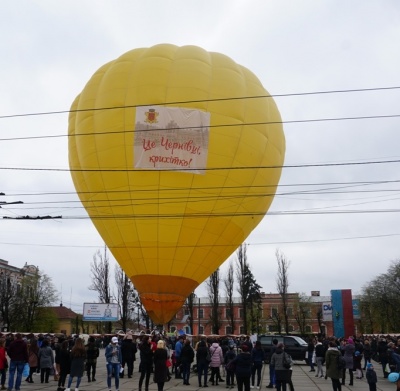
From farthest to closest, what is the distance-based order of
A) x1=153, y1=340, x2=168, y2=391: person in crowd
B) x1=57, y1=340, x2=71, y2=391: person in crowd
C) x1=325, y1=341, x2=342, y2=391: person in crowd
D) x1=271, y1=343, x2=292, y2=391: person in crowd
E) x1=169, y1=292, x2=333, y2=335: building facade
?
1. x1=169, y1=292, x2=333, y2=335: building facade
2. x1=57, y1=340, x2=71, y2=391: person in crowd
3. x1=325, y1=341, x2=342, y2=391: person in crowd
4. x1=153, y1=340, x2=168, y2=391: person in crowd
5. x1=271, y1=343, x2=292, y2=391: person in crowd

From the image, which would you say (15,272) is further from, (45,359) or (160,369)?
(160,369)

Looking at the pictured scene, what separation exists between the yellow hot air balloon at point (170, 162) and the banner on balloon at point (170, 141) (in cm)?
4

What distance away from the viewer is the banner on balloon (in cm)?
1847

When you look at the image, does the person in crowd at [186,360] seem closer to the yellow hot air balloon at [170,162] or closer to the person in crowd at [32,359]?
the yellow hot air balloon at [170,162]

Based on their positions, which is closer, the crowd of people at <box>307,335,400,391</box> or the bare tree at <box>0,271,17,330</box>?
the crowd of people at <box>307,335,400,391</box>

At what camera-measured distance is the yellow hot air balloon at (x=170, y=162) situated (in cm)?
1861

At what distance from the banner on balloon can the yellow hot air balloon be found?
4 centimetres

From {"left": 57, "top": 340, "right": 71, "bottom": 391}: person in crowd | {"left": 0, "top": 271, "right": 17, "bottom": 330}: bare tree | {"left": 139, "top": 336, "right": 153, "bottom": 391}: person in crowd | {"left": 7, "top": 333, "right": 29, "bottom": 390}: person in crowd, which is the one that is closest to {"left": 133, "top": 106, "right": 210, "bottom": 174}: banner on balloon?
{"left": 139, "top": 336, "right": 153, "bottom": 391}: person in crowd

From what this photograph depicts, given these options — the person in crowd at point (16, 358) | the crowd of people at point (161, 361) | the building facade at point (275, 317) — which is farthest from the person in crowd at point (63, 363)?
the building facade at point (275, 317)

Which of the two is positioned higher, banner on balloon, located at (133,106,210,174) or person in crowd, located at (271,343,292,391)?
banner on balloon, located at (133,106,210,174)

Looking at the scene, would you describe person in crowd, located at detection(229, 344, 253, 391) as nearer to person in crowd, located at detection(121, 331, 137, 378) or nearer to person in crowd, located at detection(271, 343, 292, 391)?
person in crowd, located at detection(271, 343, 292, 391)

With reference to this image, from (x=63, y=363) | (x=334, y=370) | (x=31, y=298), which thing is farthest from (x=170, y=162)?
(x=31, y=298)

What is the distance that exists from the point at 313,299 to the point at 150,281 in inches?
3055

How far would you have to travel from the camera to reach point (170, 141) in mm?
18469
